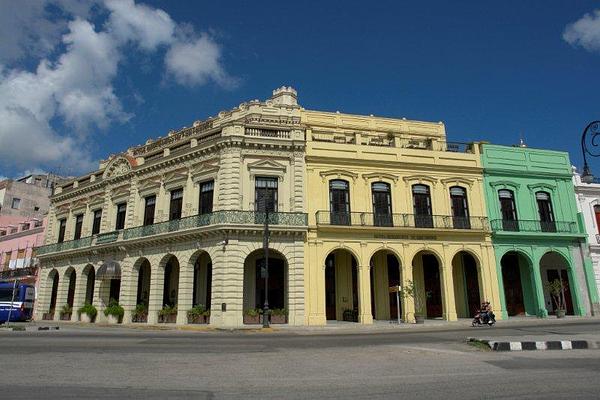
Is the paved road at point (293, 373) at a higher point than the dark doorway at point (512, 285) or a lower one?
lower

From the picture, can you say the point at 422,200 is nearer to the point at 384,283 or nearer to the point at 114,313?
the point at 384,283

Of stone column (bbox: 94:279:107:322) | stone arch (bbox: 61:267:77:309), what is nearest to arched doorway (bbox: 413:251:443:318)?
stone column (bbox: 94:279:107:322)

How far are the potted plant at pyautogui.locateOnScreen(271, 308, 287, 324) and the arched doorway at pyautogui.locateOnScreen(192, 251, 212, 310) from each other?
4.38 metres

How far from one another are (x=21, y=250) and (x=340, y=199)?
1229 inches

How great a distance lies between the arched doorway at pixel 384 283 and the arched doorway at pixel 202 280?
9.49 m

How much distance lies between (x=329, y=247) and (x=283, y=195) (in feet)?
12.5

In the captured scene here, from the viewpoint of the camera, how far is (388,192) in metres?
26.6

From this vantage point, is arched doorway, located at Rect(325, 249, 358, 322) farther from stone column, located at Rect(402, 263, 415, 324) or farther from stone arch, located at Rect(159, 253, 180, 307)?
stone arch, located at Rect(159, 253, 180, 307)

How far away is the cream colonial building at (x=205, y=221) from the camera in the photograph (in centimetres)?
2342

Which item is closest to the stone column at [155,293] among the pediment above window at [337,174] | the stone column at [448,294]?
the pediment above window at [337,174]

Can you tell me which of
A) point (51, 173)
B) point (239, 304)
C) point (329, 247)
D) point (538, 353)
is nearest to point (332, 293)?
point (329, 247)

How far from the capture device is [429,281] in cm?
2750

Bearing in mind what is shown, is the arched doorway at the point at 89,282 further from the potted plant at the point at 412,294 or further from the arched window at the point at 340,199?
the potted plant at the point at 412,294

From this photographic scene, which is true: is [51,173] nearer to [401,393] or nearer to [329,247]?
[329,247]
